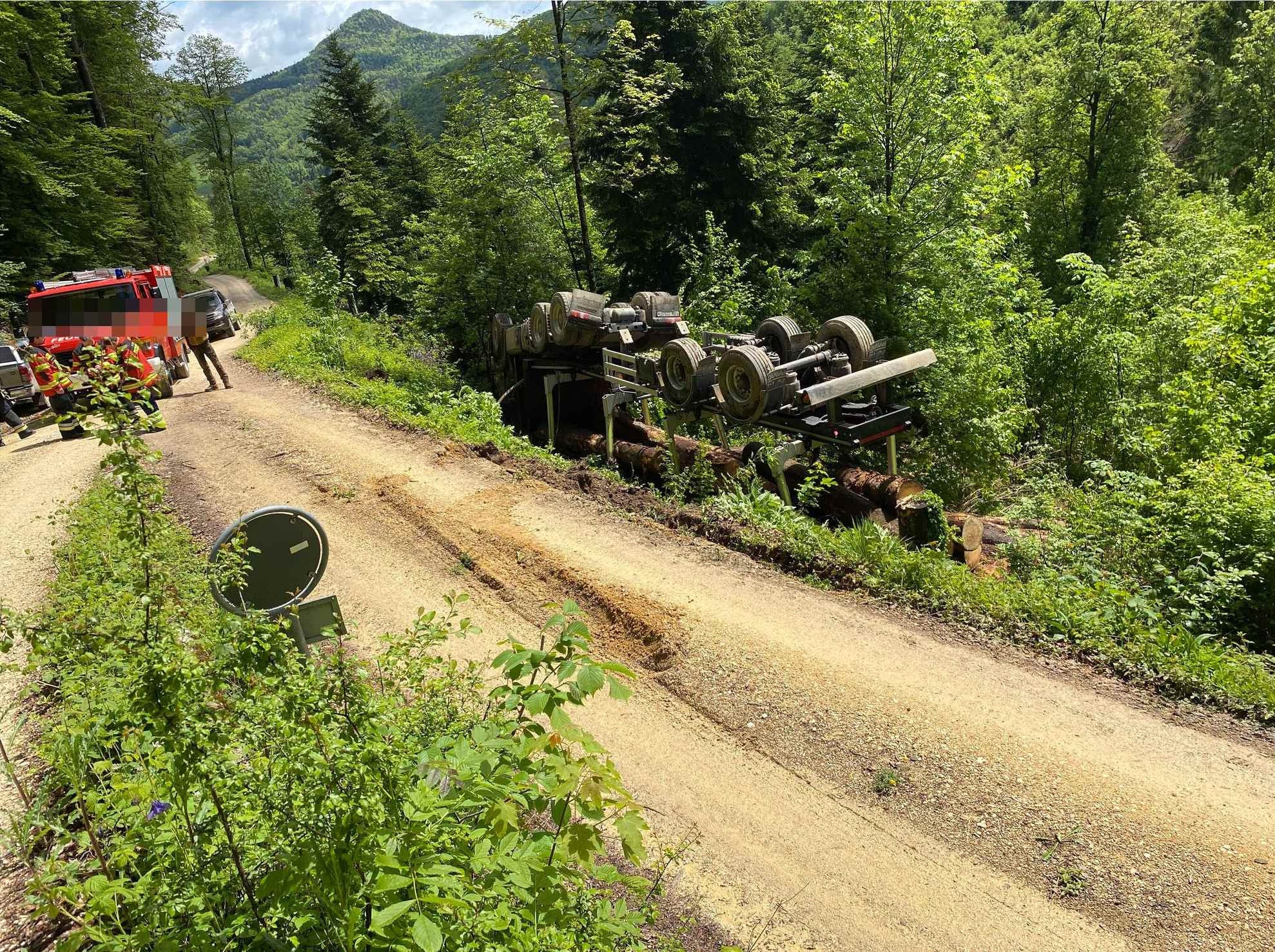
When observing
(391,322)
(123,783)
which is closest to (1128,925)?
(123,783)

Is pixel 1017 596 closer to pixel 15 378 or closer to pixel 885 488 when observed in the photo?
pixel 885 488

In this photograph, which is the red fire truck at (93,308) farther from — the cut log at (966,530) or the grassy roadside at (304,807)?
the cut log at (966,530)

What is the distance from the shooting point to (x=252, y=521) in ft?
14.1

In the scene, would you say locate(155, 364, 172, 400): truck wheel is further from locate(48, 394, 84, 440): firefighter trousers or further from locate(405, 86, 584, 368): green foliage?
locate(405, 86, 584, 368): green foliage

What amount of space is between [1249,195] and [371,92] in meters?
36.7

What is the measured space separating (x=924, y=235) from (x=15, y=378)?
19.6 meters

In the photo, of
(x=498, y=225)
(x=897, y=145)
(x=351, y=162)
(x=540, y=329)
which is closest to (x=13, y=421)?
(x=540, y=329)

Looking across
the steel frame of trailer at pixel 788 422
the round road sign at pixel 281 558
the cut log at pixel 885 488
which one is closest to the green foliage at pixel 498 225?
the steel frame of trailer at pixel 788 422

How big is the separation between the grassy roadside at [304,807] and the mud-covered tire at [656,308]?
9592mm

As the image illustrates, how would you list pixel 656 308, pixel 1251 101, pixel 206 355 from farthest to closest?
pixel 1251 101
pixel 206 355
pixel 656 308

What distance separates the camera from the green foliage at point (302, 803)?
2.56m

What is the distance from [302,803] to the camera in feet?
9.30

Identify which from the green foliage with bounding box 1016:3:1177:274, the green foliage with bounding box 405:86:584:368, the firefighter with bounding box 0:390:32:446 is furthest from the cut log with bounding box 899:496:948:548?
the green foliage with bounding box 1016:3:1177:274

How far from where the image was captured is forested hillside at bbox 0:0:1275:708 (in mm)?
8516
